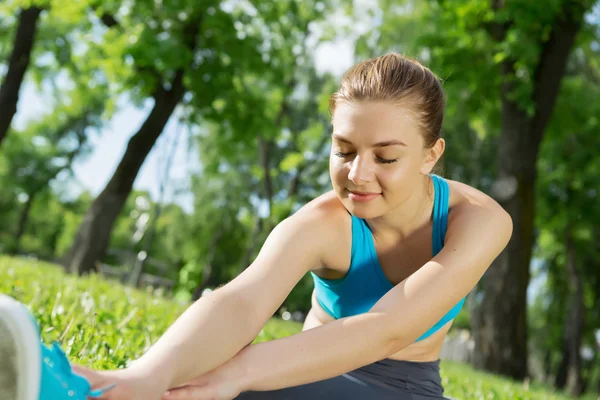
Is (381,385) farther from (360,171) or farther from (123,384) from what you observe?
(123,384)

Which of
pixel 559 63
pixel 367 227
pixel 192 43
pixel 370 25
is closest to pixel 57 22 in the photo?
pixel 192 43

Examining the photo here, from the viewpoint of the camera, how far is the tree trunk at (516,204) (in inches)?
428

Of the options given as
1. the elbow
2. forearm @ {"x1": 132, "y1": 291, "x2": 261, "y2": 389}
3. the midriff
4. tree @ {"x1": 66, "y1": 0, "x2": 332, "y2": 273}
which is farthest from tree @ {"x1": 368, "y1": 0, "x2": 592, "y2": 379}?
forearm @ {"x1": 132, "y1": 291, "x2": 261, "y2": 389}

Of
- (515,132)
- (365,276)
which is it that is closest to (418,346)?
(365,276)

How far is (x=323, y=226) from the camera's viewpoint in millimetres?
2471

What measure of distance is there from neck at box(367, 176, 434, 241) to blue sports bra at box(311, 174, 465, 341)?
0.10ft

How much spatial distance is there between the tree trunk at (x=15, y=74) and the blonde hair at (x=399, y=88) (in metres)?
10.5

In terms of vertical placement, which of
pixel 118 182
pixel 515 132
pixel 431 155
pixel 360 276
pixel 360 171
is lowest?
pixel 118 182

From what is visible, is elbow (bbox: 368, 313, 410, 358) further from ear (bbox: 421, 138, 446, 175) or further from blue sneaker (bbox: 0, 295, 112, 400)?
blue sneaker (bbox: 0, 295, 112, 400)

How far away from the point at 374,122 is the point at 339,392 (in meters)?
0.97

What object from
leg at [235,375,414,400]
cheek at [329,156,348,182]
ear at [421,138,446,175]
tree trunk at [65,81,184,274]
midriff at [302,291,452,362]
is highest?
ear at [421,138,446,175]

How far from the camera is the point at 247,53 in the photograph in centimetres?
1207

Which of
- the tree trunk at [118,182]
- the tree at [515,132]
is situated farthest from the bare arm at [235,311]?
the tree trunk at [118,182]

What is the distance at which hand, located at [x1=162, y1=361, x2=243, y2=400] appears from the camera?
1921mm
